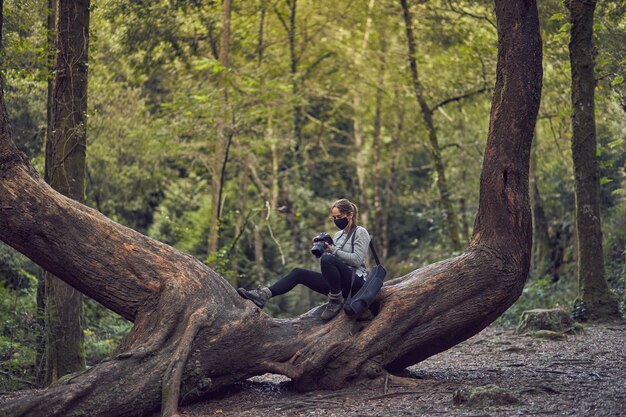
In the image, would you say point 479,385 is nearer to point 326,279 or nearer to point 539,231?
point 326,279

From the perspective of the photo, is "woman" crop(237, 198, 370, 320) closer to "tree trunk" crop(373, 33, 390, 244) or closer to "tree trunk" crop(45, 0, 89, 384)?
"tree trunk" crop(45, 0, 89, 384)

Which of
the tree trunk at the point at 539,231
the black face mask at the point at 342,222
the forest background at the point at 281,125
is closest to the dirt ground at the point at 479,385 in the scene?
the black face mask at the point at 342,222

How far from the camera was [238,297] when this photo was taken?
9.91 meters

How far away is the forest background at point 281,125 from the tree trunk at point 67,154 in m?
1.20

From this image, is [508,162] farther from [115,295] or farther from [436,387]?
[115,295]

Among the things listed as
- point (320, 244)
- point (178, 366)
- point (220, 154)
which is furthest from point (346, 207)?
point (220, 154)

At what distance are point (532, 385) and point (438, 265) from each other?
6.68 ft

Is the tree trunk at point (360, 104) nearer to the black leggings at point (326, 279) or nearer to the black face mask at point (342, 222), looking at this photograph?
the black face mask at point (342, 222)

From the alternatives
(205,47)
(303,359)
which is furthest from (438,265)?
(205,47)

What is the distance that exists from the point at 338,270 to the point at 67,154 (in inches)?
169

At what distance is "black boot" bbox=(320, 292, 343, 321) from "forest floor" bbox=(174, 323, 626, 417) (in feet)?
3.23

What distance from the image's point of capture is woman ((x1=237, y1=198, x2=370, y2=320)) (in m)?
9.92

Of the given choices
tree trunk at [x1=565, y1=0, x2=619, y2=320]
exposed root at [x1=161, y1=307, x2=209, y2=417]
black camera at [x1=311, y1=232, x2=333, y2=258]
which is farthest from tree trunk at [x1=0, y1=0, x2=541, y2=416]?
tree trunk at [x1=565, y1=0, x2=619, y2=320]

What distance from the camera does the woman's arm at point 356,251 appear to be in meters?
9.91
